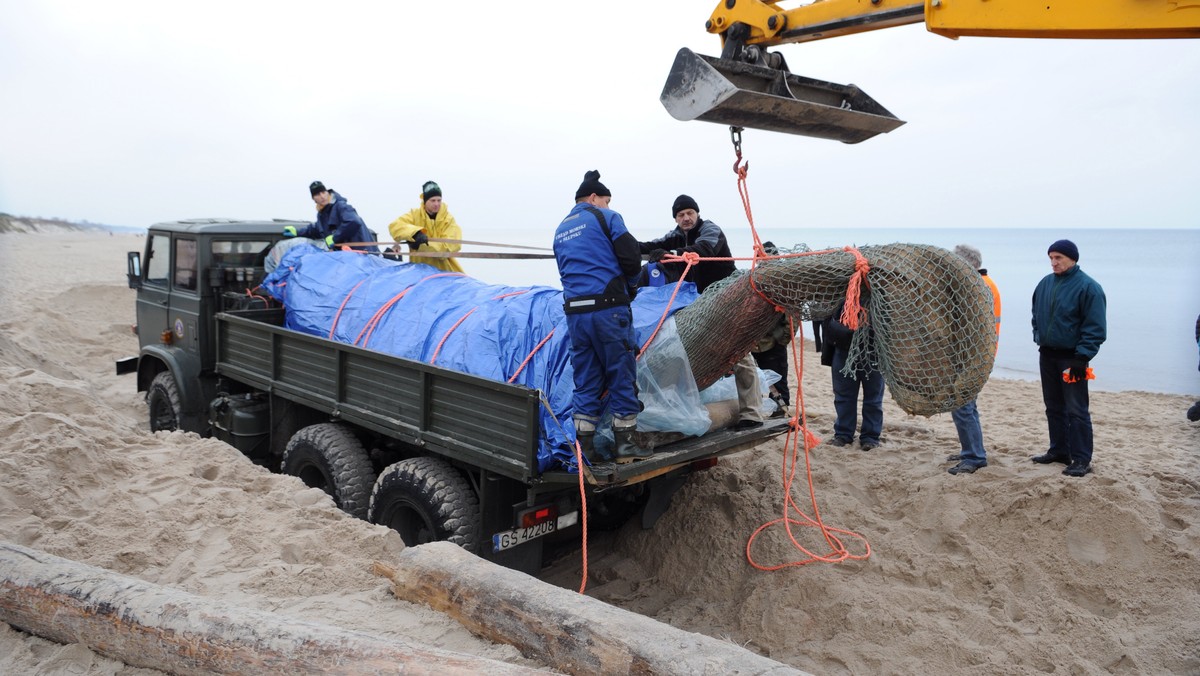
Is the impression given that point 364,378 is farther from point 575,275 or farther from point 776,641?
point 776,641

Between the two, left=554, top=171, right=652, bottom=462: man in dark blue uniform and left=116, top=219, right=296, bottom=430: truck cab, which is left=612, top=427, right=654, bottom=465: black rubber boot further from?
left=116, top=219, right=296, bottom=430: truck cab

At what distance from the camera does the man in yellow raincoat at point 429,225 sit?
23.2ft

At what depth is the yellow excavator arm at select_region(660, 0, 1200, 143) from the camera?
3.25 m

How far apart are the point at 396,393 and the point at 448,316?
0.61m

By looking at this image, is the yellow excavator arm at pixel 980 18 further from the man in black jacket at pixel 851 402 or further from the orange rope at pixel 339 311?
the orange rope at pixel 339 311

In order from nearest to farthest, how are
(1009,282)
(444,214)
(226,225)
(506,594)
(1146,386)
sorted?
(506,594)
(226,225)
(444,214)
(1146,386)
(1009,282)

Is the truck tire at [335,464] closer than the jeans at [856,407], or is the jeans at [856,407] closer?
the truck tire at [335,464]

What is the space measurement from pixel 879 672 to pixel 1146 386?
11392mm

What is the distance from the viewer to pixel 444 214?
24.0 feet

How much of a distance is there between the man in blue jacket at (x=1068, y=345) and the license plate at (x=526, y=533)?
3405 mm

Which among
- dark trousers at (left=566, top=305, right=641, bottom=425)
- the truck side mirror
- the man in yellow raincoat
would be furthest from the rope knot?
the truck side mirror

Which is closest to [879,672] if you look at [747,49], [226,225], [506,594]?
[506,594]

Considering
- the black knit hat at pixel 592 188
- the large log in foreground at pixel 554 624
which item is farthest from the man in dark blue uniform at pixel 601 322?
the large log in foreground at pixel 554 624

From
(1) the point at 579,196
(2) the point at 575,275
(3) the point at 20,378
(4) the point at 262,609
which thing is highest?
(1) the point at 579,196
